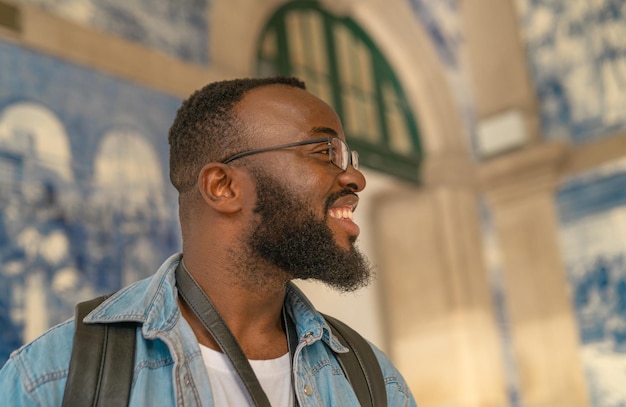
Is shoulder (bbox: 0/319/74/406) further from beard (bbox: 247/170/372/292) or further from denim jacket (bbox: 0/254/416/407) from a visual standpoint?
beard (bbox: 247/170/372/292)

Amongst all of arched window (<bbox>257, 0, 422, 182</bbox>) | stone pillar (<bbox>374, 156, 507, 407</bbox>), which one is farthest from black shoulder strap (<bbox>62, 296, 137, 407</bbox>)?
stone pillar (<bbox>374, 156, 507, 407</bbox>)

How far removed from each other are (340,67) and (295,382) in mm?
5710

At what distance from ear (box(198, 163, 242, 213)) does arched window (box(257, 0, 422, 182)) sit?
4.44 meters

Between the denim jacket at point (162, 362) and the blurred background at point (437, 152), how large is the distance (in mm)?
2921

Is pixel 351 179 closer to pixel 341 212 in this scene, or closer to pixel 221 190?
pixel 341 212

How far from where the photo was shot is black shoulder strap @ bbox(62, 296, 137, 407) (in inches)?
59.4

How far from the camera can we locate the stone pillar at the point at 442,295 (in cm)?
713

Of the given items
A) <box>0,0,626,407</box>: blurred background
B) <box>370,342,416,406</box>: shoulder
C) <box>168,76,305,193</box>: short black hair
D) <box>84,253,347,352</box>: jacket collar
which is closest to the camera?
<box>84,253,347,352</box>: jacket collar

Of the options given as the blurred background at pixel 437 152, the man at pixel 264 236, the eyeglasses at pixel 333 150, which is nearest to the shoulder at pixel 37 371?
the man at pixel 264 236

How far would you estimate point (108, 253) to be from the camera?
470 cm

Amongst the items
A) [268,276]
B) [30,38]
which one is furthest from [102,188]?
[268,276]

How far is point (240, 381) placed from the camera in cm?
175

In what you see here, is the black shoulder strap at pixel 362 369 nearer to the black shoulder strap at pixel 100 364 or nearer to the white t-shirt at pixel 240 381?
the white t-shirt at pixel 240 381

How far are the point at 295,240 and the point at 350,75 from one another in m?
5.51
